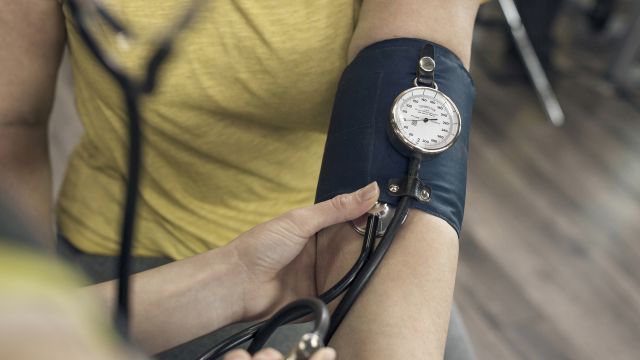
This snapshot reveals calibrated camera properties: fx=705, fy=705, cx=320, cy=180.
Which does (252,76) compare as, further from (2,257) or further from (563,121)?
(563,121)

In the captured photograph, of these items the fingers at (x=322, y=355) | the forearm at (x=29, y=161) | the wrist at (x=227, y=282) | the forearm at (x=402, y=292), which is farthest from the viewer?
the forearm at (x=29, y=161)

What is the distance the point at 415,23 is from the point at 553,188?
4.69ft

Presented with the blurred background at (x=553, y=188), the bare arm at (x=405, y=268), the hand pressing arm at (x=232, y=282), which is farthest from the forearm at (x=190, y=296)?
the blurred background at (x=553, y=188)

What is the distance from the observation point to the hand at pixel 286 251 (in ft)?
2.36

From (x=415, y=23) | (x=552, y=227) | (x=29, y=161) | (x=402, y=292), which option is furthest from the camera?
(x=552, y=227)

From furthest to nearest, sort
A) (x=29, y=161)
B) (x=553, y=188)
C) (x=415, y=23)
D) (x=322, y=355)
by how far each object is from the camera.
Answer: (x=553, y=188), (x=29, y=161), (x=415, y=23), (x=322, y=355)

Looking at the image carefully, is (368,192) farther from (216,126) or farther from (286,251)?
(216,126)

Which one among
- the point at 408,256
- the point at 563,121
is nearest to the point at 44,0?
the point at 408,256

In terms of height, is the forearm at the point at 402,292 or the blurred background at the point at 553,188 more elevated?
the forearm at the point at 402,292

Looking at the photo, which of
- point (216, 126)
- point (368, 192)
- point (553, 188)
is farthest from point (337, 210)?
point (553, 188)

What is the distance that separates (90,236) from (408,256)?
51 cm

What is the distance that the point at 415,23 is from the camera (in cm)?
82

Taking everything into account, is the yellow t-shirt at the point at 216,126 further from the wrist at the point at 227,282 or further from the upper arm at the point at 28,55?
the wrist at the point at 227,282

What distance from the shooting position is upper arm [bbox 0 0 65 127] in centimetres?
83
